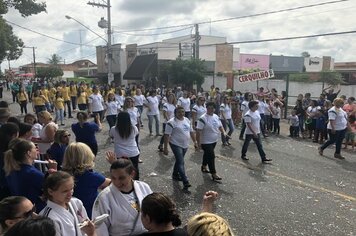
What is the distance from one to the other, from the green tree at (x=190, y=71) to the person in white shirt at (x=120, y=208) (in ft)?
92.9

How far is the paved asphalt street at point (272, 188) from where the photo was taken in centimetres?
569

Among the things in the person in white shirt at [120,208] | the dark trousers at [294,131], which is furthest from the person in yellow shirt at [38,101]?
the person in white shirt at [120,208]

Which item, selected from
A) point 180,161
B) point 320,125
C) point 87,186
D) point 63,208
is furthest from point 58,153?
point 320,125

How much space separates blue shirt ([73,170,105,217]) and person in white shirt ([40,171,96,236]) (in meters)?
0.62

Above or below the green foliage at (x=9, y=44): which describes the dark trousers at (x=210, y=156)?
below

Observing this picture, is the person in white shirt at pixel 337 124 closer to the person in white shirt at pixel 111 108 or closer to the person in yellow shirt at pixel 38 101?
the person in white shirt at pixel 111 108

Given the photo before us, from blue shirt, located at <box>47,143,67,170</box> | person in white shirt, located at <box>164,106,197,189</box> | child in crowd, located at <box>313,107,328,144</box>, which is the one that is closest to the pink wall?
child in crowd, located at <box>313,107,328,144</box>

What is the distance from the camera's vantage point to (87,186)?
12.0 ft

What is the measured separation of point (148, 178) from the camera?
26.1ft

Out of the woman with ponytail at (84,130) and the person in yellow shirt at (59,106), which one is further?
the person in yellow shirt at (59,106)

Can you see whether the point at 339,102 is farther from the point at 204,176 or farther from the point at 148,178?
the point at 148,178

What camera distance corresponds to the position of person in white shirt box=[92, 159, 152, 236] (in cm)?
302

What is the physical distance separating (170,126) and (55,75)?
217 feet

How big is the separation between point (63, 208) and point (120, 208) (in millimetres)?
477
